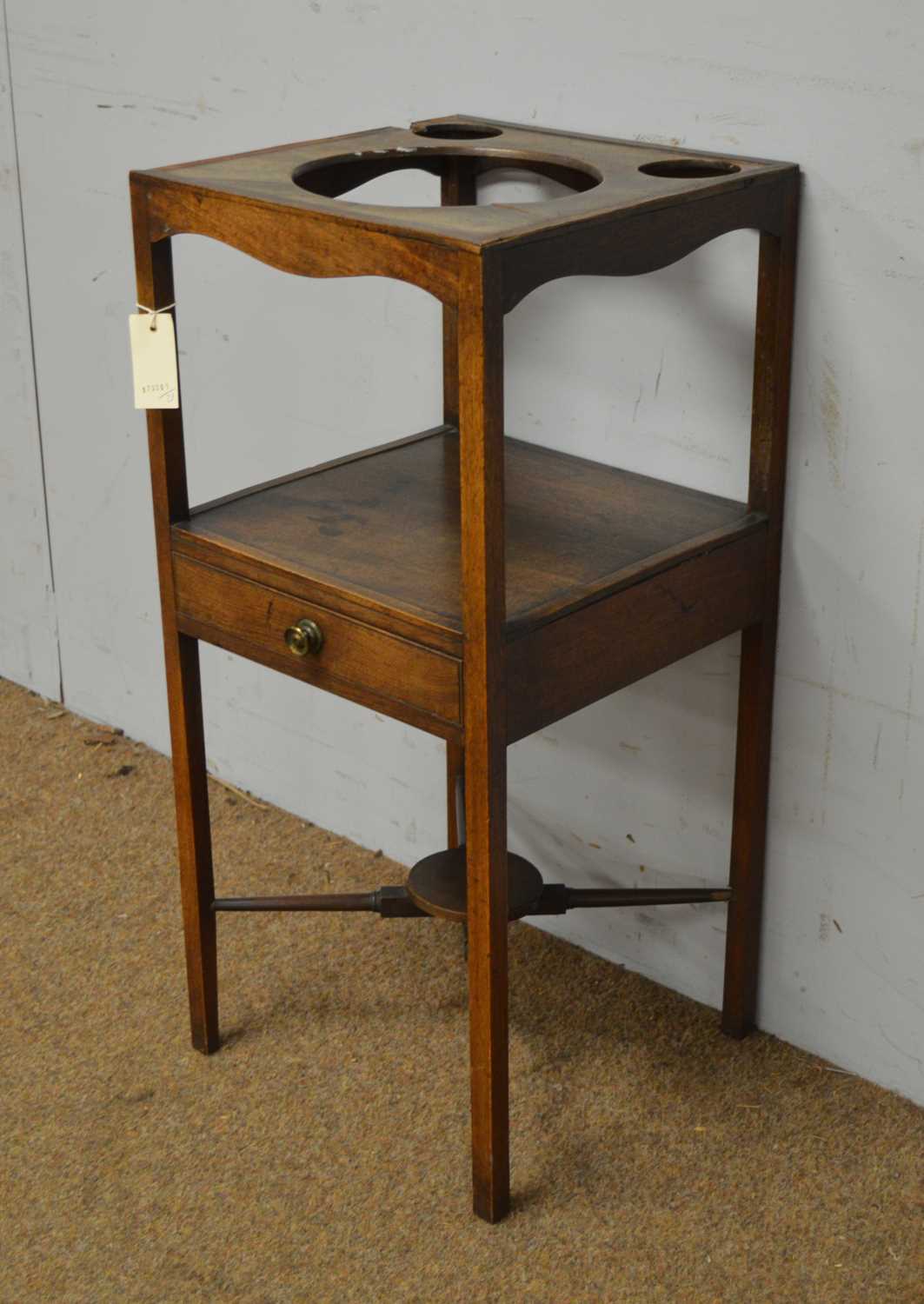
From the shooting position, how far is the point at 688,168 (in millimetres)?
1696

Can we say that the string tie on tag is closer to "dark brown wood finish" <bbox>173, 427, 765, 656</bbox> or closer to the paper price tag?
the paper price tag

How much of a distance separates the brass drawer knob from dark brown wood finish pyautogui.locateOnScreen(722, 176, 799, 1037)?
1.56ft

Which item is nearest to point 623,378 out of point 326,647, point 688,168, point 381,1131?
point 688,168

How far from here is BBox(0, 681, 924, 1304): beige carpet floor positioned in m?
1.72

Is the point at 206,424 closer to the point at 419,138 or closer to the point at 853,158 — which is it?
the point at 419,138

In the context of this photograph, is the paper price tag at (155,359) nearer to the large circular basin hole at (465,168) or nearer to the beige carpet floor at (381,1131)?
the large circular basin hole at (465,168)

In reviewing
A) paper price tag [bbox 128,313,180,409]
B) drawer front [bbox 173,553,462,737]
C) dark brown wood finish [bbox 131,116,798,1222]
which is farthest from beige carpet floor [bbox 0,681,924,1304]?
paper price tag [bbox 128,313,180,409]

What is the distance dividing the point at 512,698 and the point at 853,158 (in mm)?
619

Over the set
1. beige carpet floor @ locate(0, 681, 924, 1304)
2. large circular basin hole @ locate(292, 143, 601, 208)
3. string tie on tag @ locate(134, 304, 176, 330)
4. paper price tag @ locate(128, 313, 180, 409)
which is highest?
large circular basin hole @ locate(292, 143, 601, 208)

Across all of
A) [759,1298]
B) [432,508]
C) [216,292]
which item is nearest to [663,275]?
[432,508]

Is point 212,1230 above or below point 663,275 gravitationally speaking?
below

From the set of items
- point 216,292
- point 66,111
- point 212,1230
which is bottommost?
point 212,1230

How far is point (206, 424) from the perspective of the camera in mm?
2396

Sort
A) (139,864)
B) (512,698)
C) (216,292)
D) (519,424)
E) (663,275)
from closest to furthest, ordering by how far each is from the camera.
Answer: (512,698)
(663,275)
(519,424)
(216,292)
(139,864)
